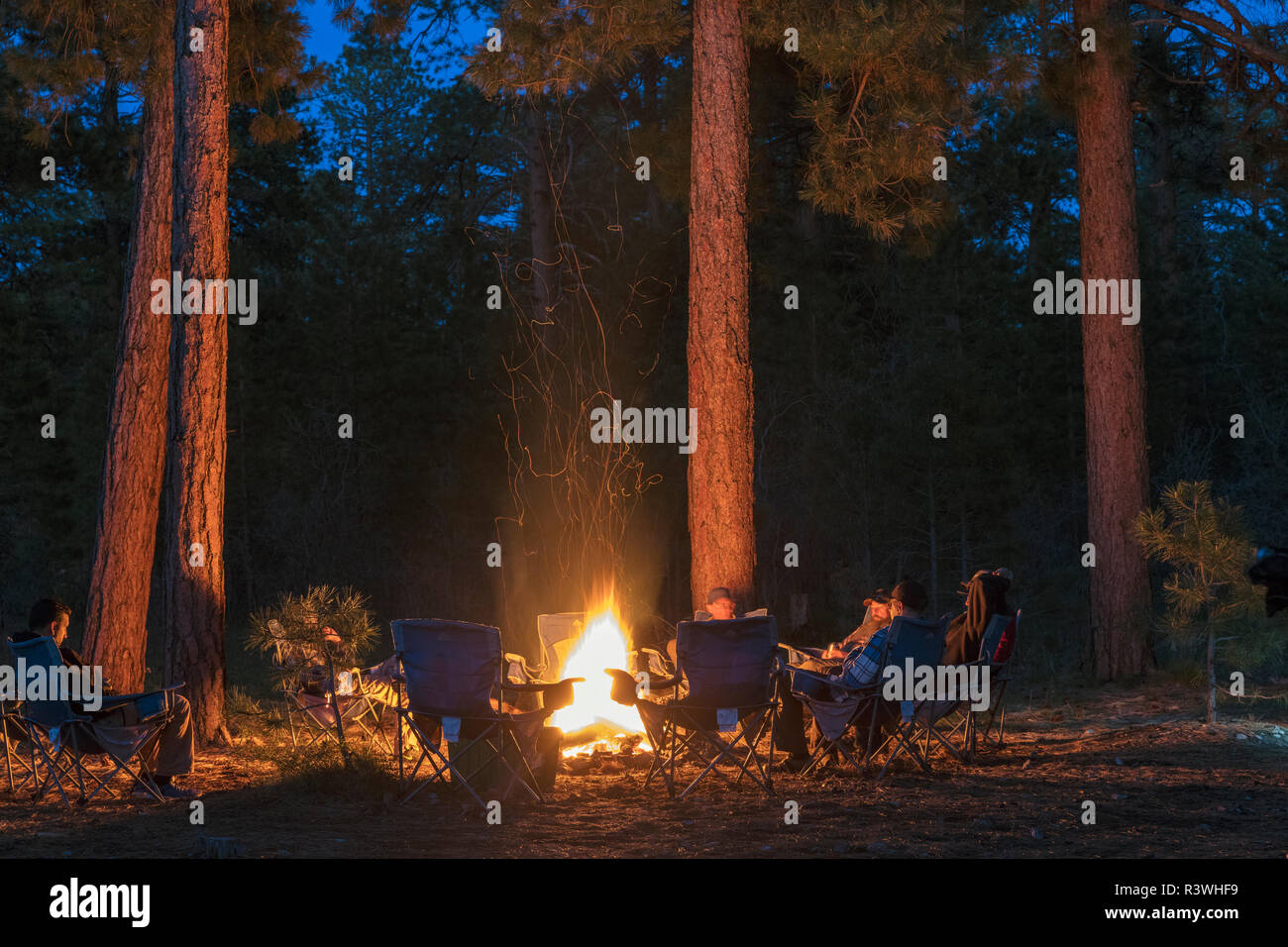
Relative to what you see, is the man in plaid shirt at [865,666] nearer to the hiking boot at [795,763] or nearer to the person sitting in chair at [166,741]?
the hiking boot at [795,763]

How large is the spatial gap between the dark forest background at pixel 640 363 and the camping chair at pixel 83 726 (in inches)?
288

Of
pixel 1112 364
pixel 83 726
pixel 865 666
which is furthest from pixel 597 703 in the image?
pixel 1112 364

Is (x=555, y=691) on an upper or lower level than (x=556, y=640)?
lower

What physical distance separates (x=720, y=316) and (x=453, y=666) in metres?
3.55

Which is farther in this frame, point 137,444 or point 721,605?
point 137,444

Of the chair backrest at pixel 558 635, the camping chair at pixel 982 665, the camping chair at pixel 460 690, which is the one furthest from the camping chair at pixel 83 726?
the camping chair at pixel 982 665

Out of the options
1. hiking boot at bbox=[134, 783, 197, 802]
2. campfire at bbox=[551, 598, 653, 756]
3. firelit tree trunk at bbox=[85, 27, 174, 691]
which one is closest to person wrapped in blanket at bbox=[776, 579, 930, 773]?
campfire at bbox=[551, 598, 653, 756]

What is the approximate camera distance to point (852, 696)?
6168 mm

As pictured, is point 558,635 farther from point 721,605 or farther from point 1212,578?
point 1212,578

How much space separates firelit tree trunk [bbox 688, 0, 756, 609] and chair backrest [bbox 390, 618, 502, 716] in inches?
113

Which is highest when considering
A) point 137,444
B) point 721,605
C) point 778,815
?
point 137,444

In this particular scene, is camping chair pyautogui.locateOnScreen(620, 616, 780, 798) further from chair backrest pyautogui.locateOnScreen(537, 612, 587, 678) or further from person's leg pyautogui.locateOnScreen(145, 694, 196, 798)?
person's leg pyautogui.locateOnScreen(145, 694, 196, 798)

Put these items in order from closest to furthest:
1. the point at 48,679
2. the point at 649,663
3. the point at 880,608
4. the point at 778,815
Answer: the point at 778,815 → the point at 48,679 → the point at 880,608 → the point at 649,663
